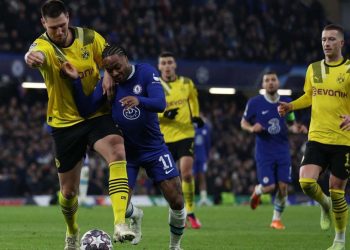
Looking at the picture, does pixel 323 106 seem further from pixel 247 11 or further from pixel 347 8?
pixel 347 8

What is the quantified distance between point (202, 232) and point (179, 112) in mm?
2379

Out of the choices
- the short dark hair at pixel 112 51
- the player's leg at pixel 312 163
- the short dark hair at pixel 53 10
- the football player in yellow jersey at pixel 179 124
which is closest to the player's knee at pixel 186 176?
the football player in yellow jersey at pixel 179 124

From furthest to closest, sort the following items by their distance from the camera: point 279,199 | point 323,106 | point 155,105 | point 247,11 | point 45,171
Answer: point 247,11 → point 45,171 → point 279,199 → point 323,106 → point 155,105

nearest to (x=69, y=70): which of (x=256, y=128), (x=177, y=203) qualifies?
(x=177, y=203)

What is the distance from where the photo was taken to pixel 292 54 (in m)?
35.8

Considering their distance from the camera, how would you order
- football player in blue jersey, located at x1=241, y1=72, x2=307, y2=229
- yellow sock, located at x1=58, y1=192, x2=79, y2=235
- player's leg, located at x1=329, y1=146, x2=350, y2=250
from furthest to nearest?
football player in blue jersey, located at x1=241, y1=72, x2=307, y2=229
player's leg, located at x1=329, y1=146, x2=350, y2=250
yellow sock, located at x1=58, y1=192, x2=79, y2=235

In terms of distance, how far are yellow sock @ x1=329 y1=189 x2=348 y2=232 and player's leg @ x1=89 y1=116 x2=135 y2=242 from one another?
289 centimetres

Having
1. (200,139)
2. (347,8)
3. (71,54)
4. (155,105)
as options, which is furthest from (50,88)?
(347,8)

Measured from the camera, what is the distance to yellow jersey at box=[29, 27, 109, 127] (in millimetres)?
9023

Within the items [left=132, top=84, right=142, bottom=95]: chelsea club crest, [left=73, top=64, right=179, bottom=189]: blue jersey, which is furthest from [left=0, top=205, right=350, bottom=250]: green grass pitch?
[left=132, top=84, right=142, bottom=95]: chelsea club crest

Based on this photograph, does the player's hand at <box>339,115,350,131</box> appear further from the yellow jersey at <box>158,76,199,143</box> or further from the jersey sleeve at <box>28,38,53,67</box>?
the yellow jersey at <box>158,76,199,143</box>

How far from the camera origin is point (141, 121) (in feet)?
30.5

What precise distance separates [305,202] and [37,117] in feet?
31.6

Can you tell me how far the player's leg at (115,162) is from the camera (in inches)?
325
